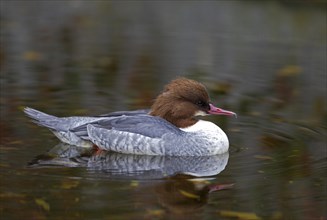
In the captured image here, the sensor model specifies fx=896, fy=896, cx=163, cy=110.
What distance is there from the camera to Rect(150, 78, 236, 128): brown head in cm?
978

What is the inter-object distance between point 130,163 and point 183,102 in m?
1.02

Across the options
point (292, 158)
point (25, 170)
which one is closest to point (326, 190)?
point (292, 158)

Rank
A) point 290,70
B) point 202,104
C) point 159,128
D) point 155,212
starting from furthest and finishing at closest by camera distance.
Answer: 1. point 290,70
2. point 202,104
3. point 159,128
4. point 155,212

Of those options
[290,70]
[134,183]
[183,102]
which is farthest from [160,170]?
[290,70]

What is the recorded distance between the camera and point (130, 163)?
30.4 ft

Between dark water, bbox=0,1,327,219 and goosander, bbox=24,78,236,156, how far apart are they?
0.59 ft

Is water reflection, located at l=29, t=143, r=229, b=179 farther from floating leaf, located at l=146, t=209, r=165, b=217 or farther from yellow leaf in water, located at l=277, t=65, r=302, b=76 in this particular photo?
yellow leaf in water, located at l=277, t=65, r=302, b=76

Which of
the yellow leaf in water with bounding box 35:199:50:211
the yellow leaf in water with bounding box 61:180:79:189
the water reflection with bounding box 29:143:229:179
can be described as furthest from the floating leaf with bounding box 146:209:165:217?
the water reflection with bounding box 29:143:229:179

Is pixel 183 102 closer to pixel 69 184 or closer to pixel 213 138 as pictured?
pixel 213 138

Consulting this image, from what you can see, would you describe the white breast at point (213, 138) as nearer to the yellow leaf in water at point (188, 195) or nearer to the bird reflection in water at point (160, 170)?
the bird reflection in water at point (160, 170)

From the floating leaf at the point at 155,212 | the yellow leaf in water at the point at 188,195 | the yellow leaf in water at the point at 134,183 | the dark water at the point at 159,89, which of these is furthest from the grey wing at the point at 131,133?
the floating leaf at the point at 155,212

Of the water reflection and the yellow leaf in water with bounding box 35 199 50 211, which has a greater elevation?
the yellow leaf in water with bounding box 35 199 50 211

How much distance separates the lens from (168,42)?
622 inches

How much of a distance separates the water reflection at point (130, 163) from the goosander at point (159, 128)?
0.09 meters
